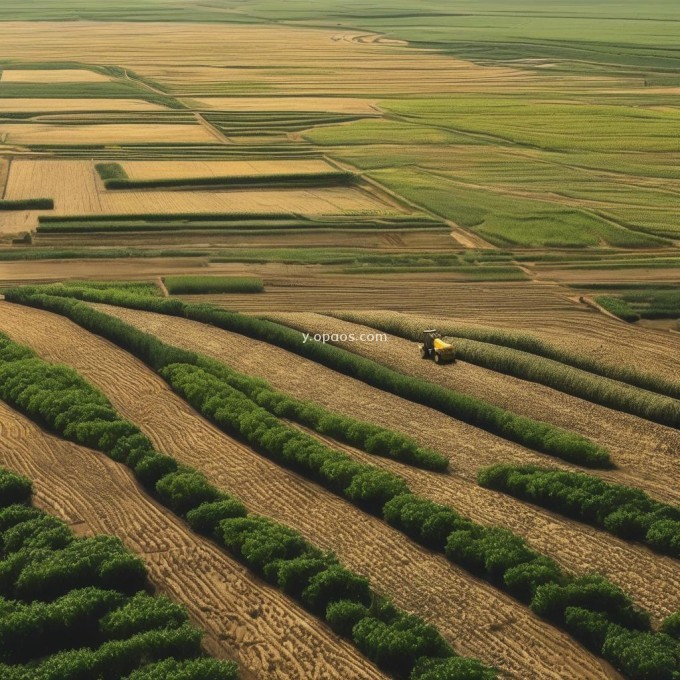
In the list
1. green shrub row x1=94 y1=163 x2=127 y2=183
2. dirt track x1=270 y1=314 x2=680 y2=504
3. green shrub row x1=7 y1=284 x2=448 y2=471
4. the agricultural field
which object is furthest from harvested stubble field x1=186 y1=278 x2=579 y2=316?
green shrub row x1=94 y1=163 x2=127 y2=183

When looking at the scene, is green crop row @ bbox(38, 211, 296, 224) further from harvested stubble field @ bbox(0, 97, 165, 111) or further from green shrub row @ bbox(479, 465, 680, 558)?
harvested stubble field @ bbox(0, 97, 165, 111)

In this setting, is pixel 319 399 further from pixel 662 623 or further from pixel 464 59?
pixel 464 59

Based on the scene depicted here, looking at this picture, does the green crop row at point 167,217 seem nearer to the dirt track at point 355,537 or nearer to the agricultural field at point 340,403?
the agricultural field at point 340,403

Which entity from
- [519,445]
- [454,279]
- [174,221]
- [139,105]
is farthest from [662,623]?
[139,105]

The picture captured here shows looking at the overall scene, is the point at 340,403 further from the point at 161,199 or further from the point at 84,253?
the point at 161,199

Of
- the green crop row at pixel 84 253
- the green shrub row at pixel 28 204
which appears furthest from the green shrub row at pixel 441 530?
the green shrub row at pixel 28 204

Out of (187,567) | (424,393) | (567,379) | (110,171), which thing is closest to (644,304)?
(567,379)

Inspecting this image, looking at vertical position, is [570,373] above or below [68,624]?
above
